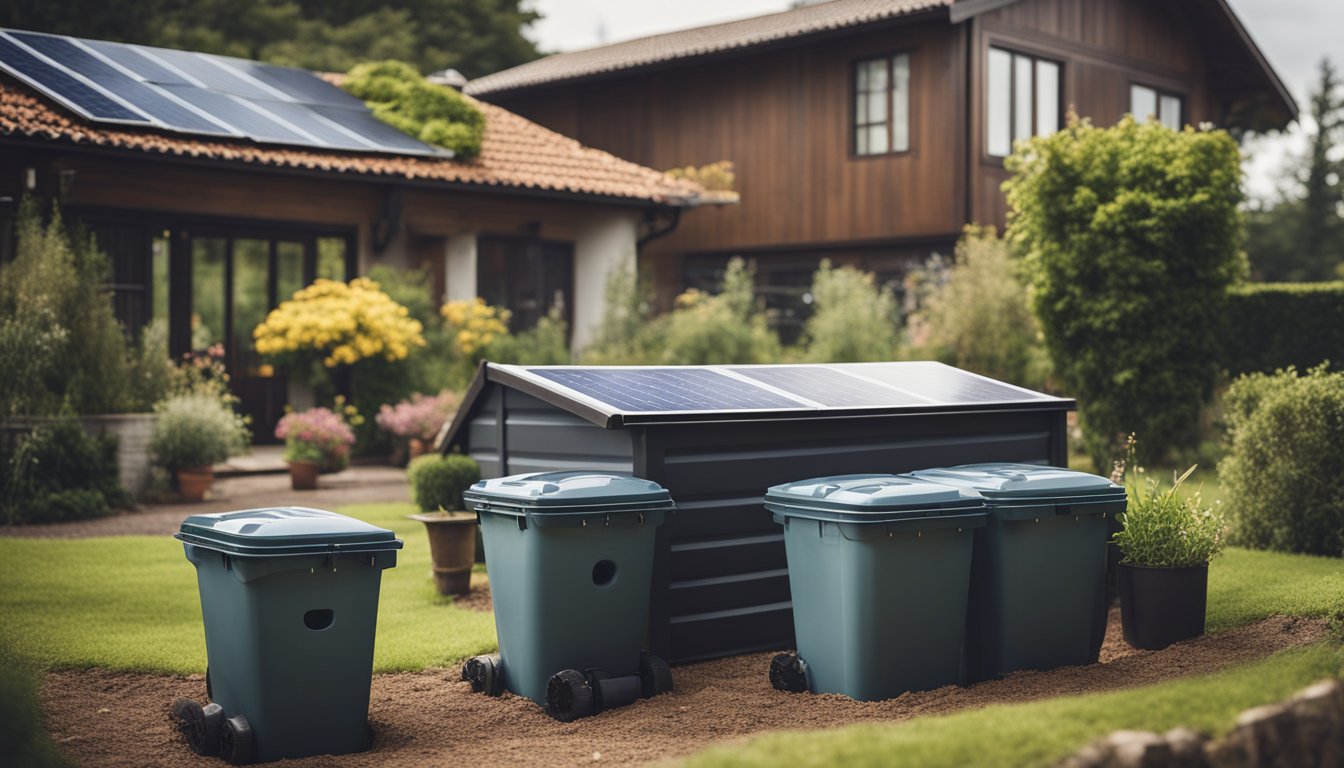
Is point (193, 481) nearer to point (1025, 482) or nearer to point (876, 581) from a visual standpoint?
point (876, 581)

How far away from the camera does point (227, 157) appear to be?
49.7 feet

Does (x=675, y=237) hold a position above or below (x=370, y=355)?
above

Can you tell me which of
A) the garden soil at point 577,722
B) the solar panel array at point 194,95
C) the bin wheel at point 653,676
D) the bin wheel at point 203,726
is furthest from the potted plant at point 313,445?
the bin wheel at point 203,726

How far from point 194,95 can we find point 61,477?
715cm

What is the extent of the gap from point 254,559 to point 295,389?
11769 mm

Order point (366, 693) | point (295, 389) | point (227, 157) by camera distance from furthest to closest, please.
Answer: point (295, 389)
point (227, 157)
point (366, 693)

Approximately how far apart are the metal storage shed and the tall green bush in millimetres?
5992

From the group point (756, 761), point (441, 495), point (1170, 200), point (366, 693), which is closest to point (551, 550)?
point (366, 693)

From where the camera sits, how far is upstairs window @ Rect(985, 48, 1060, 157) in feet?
65.3

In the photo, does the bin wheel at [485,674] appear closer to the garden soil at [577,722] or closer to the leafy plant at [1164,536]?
the garden soil at [577,722]

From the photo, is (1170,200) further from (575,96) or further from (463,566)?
(575,96)

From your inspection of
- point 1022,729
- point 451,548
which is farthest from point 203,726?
point 1022,729

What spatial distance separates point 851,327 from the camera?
56.3 feet

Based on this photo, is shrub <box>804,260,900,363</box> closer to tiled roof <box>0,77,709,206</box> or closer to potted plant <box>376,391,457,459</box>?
tiled roof <box>0,77,709,206</box>
